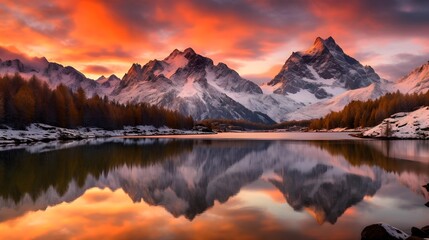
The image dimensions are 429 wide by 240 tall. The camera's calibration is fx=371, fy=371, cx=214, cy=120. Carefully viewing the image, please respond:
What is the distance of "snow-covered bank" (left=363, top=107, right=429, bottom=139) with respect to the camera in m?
123

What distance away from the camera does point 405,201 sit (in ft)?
76.3

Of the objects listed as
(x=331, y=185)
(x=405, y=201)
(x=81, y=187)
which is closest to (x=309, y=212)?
(x=405, y=201)

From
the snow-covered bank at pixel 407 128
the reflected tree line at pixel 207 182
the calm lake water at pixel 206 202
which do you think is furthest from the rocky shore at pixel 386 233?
the snow-covered bank at pixel 407 128

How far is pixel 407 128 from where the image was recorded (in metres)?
130

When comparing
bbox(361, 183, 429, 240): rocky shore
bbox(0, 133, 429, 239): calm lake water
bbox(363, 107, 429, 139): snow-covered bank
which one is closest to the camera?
bbox(361, 183, 429, 240): rocky shore

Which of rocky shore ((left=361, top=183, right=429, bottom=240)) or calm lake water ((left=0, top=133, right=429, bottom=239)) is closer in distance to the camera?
rocky shore ((left=361, top=183, right=429, bottom=240))

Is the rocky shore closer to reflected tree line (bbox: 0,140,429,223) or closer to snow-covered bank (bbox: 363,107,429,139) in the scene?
reflected tree line (bbox: 0,140,429,223)

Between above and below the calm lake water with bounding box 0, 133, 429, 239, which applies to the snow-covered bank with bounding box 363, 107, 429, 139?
above

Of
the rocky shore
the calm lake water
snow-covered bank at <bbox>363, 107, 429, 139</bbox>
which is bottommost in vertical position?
the calm lake water

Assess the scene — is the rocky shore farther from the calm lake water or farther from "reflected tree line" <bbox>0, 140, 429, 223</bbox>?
"reflected tree line" <bbox>0, 140, 429, 223</bbox>

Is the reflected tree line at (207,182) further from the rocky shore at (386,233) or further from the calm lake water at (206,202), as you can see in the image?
the rocky shore at (386,233)

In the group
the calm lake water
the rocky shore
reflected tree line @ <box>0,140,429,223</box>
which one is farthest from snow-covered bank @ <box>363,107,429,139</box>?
the rocky shore

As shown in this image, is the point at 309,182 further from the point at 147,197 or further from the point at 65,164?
the point at 65,164

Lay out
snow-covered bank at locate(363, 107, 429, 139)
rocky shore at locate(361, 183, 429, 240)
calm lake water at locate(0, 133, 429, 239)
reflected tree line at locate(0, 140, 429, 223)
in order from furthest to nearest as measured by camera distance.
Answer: snow-covered bank at locate(363, 107, 429, 139) < reflected tree line at locate(0, 140, 429, 223) < calm lake water at locate(0, 133, 429, 239) < rocky shore at locate(361, 183, 429, 240)
